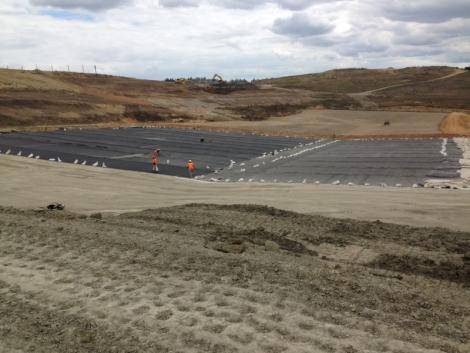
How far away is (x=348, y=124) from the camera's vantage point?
2251 inches

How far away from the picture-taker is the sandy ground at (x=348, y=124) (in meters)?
48.5

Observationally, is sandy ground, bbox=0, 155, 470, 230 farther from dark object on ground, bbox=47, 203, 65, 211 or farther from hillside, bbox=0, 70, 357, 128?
hillside, bbox=0, 70, 357, 128

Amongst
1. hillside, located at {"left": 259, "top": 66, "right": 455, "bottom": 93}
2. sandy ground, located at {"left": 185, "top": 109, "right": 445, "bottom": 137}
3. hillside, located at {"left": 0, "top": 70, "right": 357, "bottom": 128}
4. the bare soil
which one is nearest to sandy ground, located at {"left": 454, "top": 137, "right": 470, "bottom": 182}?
the bare soil

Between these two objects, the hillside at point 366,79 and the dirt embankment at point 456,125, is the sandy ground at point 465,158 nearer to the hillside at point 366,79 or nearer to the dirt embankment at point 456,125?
the dirt embankment at point 456,125

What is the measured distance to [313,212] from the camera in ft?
54.7

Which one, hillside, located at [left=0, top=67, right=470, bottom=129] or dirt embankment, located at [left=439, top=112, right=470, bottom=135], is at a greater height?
hillside, located at [left=0, top=67, right=470, bottom=129]

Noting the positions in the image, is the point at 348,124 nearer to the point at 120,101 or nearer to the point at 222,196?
the point at 120,101

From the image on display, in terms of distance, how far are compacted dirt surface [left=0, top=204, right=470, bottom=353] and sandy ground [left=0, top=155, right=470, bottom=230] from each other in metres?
2.86

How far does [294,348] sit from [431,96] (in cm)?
9699

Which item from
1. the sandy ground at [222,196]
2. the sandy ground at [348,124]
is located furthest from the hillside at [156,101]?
the sandy ground at [222,196]

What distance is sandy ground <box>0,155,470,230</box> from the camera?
16.4m

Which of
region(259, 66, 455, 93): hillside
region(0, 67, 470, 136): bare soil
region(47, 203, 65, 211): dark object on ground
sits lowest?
region(47, 203, 65, 211): dark object on ground

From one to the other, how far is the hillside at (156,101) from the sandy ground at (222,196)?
86.9 feet

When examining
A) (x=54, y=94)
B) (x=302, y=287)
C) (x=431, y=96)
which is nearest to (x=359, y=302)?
(x=302, y=287)
